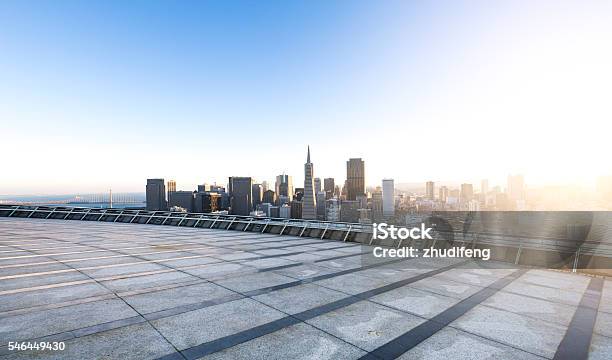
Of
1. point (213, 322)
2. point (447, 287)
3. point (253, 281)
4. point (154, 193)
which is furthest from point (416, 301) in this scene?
point (154, 193)

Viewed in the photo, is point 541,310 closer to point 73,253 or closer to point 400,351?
point 400,351

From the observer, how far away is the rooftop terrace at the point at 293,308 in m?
5.64

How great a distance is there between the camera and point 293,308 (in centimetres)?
755

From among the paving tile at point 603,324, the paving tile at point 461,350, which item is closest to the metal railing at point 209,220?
the paving tile at point 603,324

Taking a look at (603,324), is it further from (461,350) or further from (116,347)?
(116,347)

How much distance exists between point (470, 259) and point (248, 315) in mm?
11458

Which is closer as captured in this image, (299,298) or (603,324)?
(603,324)

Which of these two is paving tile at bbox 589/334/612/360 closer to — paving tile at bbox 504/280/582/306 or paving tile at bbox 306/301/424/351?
paving tile at bbox 504/280/582/306

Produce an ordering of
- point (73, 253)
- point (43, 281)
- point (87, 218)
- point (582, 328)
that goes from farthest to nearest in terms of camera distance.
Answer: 1. point (87, 218)
2. point (73, 253)
3. point (43, 281)
4. point (582, 328)

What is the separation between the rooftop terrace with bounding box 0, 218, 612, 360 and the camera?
5.64 metres

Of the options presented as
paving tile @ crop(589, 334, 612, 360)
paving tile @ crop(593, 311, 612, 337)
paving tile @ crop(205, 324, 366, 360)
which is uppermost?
paving tile @ crop(205, 324, 366, 360)

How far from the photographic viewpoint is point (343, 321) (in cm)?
686

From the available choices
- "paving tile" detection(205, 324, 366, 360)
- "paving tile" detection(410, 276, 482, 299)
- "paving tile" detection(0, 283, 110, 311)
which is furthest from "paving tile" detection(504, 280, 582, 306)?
"paving tile" detection(0, 283, 110, 311)

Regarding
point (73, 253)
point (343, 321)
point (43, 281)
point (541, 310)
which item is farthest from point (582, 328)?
point (73, 253)
